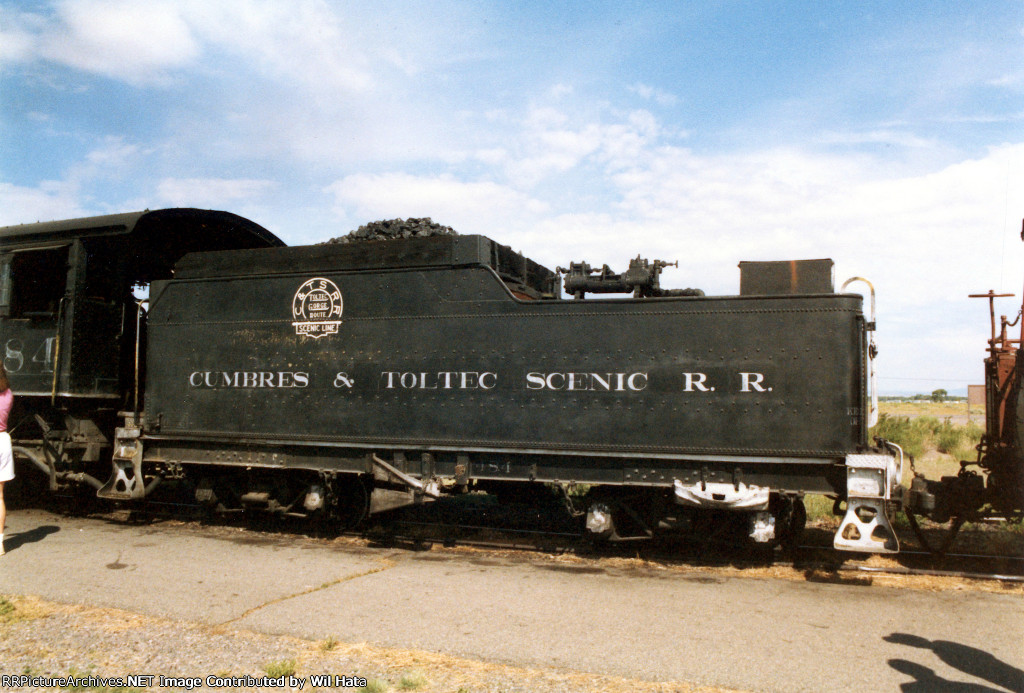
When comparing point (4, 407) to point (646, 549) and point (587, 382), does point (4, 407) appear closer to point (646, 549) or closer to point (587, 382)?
point (587, 382)

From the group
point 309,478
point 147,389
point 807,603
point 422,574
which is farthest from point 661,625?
point 147,389

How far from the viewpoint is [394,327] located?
7730 mm

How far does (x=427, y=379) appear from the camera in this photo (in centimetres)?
754

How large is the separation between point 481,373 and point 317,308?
7.11 feet

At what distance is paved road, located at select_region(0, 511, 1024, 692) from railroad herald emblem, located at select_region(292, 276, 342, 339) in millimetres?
2424

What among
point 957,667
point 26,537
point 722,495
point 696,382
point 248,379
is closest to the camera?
point 957,667

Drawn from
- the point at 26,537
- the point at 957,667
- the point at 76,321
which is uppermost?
the point at 76,321

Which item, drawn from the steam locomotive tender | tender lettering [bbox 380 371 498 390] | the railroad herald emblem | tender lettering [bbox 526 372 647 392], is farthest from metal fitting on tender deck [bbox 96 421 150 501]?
tender lettering [bbox 526 372 647 392]

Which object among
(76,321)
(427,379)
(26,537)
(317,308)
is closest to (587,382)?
(427,379)

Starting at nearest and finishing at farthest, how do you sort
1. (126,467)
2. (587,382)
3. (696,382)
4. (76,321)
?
(696,382)
(587,382)
(126,467)
(76,321)

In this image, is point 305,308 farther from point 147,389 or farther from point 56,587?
point 56,587

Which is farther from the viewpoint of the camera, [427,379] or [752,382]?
[427,379]

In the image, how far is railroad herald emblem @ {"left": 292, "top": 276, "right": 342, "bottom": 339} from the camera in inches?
315

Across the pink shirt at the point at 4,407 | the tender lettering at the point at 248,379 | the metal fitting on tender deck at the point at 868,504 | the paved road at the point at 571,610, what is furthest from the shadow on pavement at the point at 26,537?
the metal fitting on tender deck at the point at 868,504
